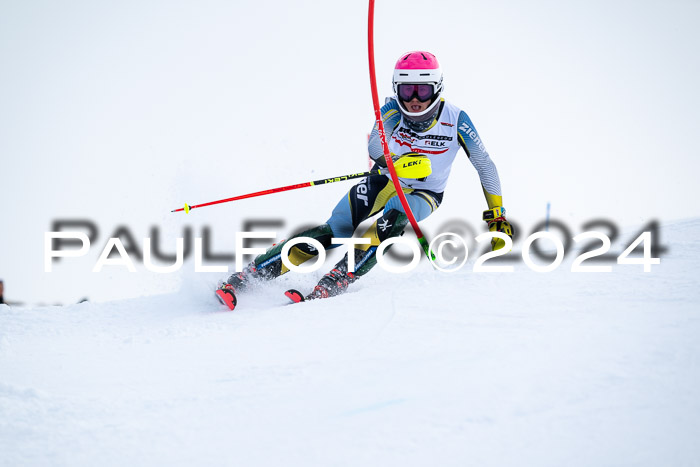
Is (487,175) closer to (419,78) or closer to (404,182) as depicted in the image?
(404,182)

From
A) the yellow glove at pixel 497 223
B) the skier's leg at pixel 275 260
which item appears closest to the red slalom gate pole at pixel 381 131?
the yellow glove at pixel 497 223

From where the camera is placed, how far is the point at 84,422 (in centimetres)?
195

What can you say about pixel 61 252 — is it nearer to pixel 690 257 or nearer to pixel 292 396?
pixel 292 396

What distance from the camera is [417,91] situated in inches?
158

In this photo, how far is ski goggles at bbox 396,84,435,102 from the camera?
3998 millimetres

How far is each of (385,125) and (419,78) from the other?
0.51m

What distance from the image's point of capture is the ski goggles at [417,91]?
13.1 feet

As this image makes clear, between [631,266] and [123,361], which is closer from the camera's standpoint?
[123,361]

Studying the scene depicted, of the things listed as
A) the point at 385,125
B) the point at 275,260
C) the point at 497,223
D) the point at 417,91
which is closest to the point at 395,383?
the point at 275,260

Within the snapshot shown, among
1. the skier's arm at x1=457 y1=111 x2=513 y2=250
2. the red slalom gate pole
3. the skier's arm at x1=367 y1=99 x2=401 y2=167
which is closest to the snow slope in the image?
the red slalom gate pole

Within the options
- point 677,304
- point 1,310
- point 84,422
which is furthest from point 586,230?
point 1,310

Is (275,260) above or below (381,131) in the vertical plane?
below

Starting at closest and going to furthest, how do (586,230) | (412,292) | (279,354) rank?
(279,354)
(412,292)
(586,230)

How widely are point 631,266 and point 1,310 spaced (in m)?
4.50
